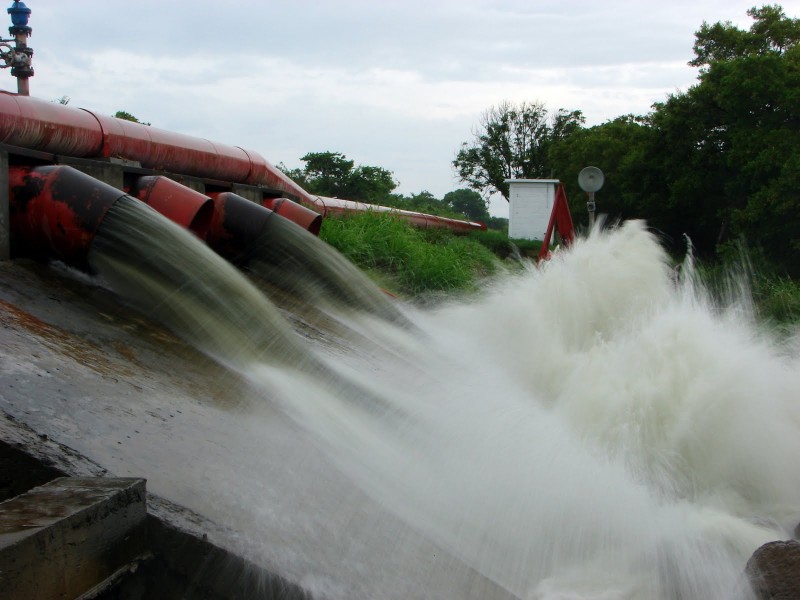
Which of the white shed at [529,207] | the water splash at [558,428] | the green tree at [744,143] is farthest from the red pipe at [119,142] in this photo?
the green tree at [744,143]

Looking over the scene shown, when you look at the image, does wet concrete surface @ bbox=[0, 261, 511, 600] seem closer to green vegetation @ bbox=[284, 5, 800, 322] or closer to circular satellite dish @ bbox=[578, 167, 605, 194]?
green vegetation @ bbox=[284, 5, 800, 322]

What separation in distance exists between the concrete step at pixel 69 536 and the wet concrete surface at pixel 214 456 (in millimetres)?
161

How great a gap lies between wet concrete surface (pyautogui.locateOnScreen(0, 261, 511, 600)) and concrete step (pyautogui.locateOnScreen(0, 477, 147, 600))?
16cm

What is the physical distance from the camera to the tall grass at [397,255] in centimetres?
950

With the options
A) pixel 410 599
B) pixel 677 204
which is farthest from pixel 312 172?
pixel 410 599

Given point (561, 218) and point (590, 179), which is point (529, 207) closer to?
point (590, 179)

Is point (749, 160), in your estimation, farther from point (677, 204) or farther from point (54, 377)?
point (54, 377)

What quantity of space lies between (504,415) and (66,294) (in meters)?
2.60

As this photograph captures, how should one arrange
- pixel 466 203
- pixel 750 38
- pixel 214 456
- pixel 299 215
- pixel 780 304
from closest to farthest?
pixel 214 456
pixel 299 215
pixel 780 304
pixel 750 38
pixel 466 203

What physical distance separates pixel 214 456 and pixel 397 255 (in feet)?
23.9

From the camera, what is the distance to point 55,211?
4.48 m

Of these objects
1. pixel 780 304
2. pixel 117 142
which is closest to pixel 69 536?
pixel 117 142

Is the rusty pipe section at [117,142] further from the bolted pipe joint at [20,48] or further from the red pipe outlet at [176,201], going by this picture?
the bolted pipe joint at [20,48]

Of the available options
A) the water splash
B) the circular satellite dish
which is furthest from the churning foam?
the circular satellite dish
